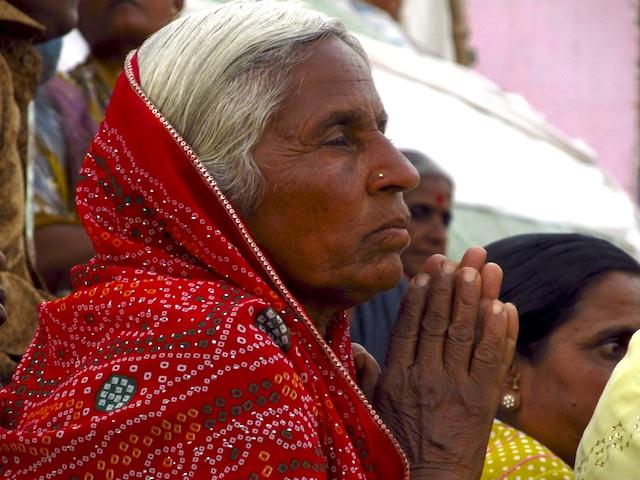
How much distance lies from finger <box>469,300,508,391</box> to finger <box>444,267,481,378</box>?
2 centimetres

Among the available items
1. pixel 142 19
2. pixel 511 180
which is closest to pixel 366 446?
pixel 142 19

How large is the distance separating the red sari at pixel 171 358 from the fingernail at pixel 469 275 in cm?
29

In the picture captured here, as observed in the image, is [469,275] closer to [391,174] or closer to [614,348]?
[391,174]

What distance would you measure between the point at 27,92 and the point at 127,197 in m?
1.54

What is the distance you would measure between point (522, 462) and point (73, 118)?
247cm

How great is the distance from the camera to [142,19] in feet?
17.4

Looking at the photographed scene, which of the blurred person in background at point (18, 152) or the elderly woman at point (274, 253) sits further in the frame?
the blurred person in background at point (18, 152)

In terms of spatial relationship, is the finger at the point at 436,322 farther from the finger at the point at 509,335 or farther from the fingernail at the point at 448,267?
the finger at the point at 509,335

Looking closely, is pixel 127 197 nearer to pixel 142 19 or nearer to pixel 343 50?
pixel 343 50

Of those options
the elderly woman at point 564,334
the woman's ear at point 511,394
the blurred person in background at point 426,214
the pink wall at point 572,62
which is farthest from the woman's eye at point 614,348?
the pink wall at point 572,62

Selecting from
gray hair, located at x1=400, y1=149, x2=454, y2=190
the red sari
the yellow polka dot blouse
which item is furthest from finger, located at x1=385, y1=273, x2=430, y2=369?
gray hair, located at x1=400, y1=149, x2=454, y2=190

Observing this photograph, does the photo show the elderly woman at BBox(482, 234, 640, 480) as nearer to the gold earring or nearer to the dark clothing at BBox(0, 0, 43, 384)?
the gold earring

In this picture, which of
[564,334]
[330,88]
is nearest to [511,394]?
[564,334]

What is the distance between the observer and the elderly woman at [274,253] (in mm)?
2557
